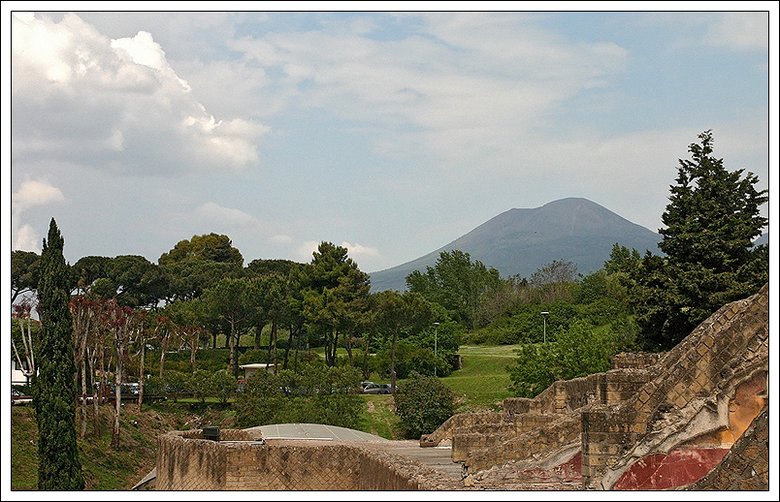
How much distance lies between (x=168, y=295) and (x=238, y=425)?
3502 centimetres

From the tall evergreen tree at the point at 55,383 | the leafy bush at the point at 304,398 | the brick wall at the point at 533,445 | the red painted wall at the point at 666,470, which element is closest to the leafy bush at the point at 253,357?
the leafy bush at the point at 304,398

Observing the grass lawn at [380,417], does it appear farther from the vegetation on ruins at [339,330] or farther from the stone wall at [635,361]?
the stone wall at [635,361]

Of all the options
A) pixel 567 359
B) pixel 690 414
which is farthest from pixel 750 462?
pixel 567 359

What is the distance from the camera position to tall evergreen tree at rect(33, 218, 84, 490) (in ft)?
100.0

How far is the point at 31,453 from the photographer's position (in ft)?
124

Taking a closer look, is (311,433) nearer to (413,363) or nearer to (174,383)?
(174,383)

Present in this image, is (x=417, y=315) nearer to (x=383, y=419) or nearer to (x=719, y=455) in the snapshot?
(x=383, y=419)

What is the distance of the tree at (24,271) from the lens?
6519cm

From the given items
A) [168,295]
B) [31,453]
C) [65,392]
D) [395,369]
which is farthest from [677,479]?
[168,295]

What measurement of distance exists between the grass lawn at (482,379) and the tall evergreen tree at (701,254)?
9913mm

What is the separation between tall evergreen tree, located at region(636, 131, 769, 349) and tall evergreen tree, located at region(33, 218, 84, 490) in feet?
64.5

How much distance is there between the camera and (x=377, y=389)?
178 ft

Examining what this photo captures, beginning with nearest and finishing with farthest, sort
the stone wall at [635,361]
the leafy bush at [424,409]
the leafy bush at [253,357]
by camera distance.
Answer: the stone wall at [635,361] → the leafy bush at [424,409] → the leafy bush at [253,357]

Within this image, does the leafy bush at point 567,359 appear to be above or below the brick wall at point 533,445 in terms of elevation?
above
